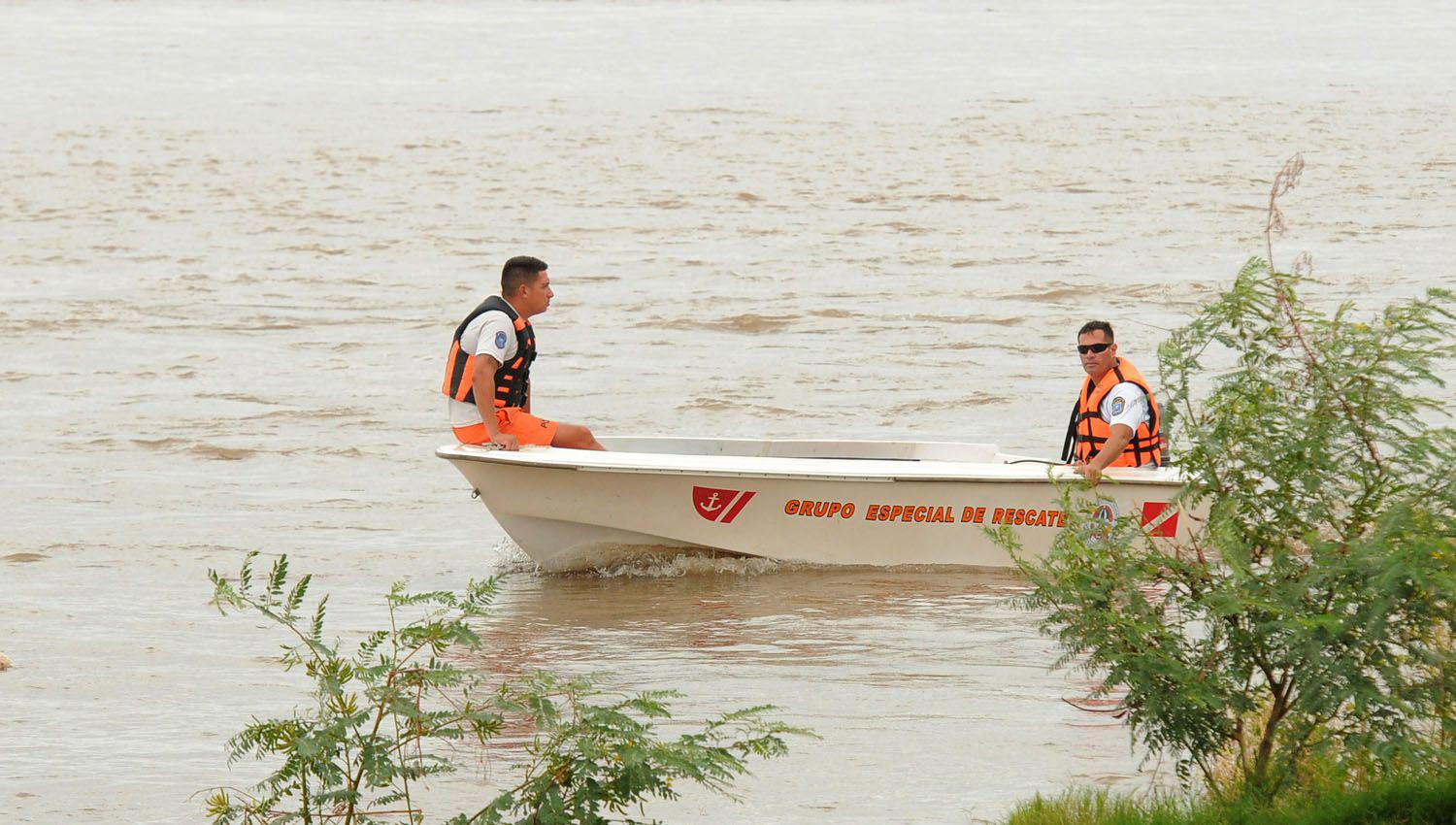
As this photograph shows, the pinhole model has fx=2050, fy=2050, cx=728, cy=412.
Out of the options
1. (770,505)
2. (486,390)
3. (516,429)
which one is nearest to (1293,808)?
(770,505)

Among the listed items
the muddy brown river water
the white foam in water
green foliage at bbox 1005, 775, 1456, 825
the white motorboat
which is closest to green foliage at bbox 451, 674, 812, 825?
green foliage at bbox 1005, 775, 1456, 825

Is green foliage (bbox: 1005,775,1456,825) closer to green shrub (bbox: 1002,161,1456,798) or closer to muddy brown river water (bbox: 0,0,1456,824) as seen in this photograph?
green shrub (bbox: 1002,161,1456,798)

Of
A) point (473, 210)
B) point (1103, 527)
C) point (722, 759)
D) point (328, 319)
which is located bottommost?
point (722, 759)

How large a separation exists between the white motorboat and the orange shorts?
0.33 ft

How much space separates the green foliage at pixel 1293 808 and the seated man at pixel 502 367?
13.9 ft

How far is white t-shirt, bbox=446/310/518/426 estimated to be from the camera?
9375 mm

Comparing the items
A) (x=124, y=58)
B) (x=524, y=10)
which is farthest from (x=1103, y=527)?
(x=524, y=10)

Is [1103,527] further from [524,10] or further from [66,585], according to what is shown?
[524,10]

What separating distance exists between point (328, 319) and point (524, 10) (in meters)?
32.6

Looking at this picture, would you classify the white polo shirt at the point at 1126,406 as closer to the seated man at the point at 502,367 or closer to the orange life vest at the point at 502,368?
the seated man at the point at 502,367

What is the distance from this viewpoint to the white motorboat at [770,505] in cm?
941

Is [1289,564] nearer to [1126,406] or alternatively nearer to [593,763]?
[593,763]

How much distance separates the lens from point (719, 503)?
9648mm

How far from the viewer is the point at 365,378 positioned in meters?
15.5
